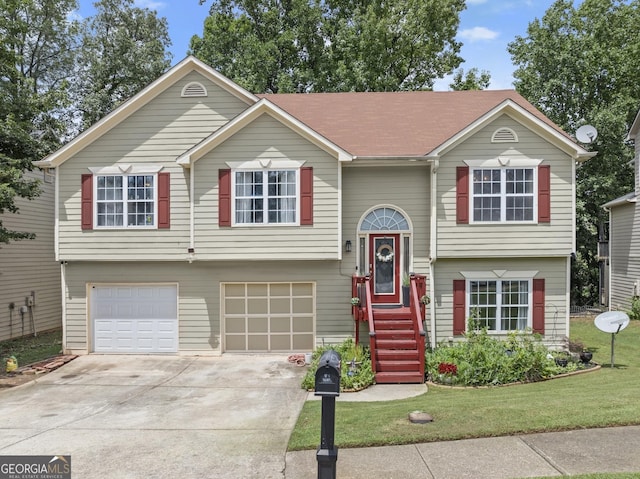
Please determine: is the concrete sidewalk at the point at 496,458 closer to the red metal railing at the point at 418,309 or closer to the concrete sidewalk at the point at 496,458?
the concrete sidewalk at the point at 496,458

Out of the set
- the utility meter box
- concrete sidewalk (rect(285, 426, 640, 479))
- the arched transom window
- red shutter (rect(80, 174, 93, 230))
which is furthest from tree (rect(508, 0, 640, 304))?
the utility meter box

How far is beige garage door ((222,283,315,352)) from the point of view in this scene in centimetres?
1330

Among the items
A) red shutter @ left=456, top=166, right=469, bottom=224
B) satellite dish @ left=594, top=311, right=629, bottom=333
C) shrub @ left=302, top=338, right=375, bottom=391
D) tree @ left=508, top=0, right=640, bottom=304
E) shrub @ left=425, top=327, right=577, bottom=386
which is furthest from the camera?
tree @ left=508, top=0, right=640, bottom=304

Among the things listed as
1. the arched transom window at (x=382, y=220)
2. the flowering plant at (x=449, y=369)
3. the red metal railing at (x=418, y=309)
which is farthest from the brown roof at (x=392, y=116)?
the flowering plant at (x=449, y=369)

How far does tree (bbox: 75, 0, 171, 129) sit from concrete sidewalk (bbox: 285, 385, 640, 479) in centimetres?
2512

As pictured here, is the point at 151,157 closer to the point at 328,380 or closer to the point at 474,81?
the point at 328,380

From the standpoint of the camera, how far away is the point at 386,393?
9742 mm

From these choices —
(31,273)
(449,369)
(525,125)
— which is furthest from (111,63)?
(449,369)

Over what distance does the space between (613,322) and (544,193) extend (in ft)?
11.8

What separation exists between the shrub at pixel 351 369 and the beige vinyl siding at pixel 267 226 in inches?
95.1

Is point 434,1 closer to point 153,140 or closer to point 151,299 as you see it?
point 153,140

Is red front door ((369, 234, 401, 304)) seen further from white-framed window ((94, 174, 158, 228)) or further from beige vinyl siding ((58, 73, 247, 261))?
white-framed window ((94, 174, 158, 228))

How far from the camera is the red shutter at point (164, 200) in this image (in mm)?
12836

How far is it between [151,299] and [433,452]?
31.8 ft
